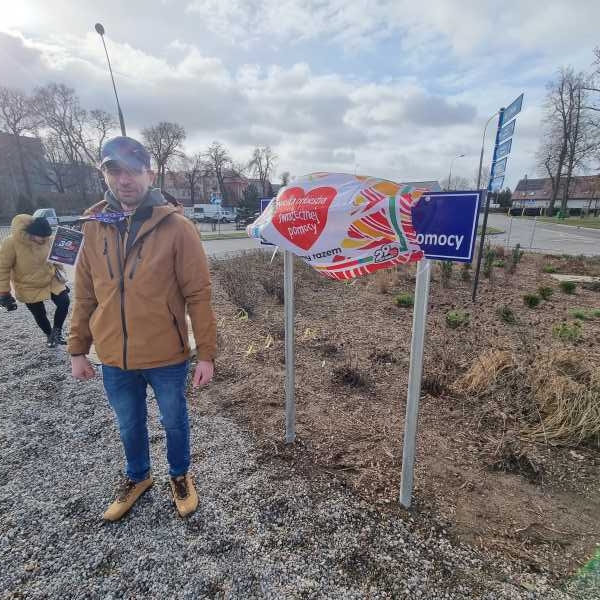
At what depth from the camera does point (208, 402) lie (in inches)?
129

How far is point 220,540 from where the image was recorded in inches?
73.7

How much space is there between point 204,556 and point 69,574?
0.66m

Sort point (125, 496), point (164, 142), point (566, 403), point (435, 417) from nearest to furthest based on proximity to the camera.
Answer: point (125, 496), point (566, 403), point (435, 417), point (164, 142)

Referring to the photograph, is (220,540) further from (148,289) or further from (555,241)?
(555,241)

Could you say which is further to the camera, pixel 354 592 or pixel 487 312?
pixel 487 312

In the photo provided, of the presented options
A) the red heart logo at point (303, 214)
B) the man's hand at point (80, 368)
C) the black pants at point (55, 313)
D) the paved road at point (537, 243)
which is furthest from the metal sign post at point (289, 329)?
the paved road at point (537, 243)

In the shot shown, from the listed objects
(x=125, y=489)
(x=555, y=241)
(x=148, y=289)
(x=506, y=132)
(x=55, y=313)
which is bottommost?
(x=555, y=241)

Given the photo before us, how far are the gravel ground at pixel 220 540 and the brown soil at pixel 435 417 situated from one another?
192 mm

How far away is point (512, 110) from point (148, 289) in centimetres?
600

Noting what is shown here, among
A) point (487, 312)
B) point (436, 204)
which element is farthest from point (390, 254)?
point (487, 312)

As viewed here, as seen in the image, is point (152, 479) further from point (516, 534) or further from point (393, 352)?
point (393, 352)

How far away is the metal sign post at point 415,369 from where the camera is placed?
5.49ft

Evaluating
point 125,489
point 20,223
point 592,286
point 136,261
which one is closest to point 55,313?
point 20,223

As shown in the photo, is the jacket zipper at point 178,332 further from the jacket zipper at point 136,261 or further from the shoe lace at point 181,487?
the shoe lace at point 181,487
